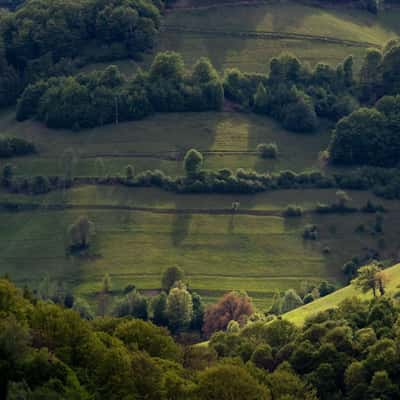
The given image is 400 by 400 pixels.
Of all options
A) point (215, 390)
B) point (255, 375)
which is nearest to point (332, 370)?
point (255, 375)

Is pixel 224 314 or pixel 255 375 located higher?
pixel 255 375

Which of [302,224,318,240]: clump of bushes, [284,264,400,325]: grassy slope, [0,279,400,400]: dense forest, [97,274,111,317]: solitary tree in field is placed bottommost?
[97,274,111,317]: solitary tree in field

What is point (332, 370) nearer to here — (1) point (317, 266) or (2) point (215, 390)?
(2) point (215, 390)

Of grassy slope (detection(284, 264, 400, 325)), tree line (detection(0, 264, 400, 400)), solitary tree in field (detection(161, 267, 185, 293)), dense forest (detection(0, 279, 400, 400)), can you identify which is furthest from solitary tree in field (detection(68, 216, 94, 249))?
dense forest (detection(0, 279, 400, 400))

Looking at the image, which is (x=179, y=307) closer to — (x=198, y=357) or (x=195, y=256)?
(x=195, y=256)

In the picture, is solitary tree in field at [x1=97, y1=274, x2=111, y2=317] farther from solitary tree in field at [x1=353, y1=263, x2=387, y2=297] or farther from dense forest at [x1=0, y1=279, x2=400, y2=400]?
solitary tree in field at [x1=353, y1=263, x2=387, y2=297]

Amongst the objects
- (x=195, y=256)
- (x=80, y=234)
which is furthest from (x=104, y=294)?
(x=195, y=256)

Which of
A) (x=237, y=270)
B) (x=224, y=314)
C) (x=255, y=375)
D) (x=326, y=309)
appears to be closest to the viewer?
(x=255, y=375)
